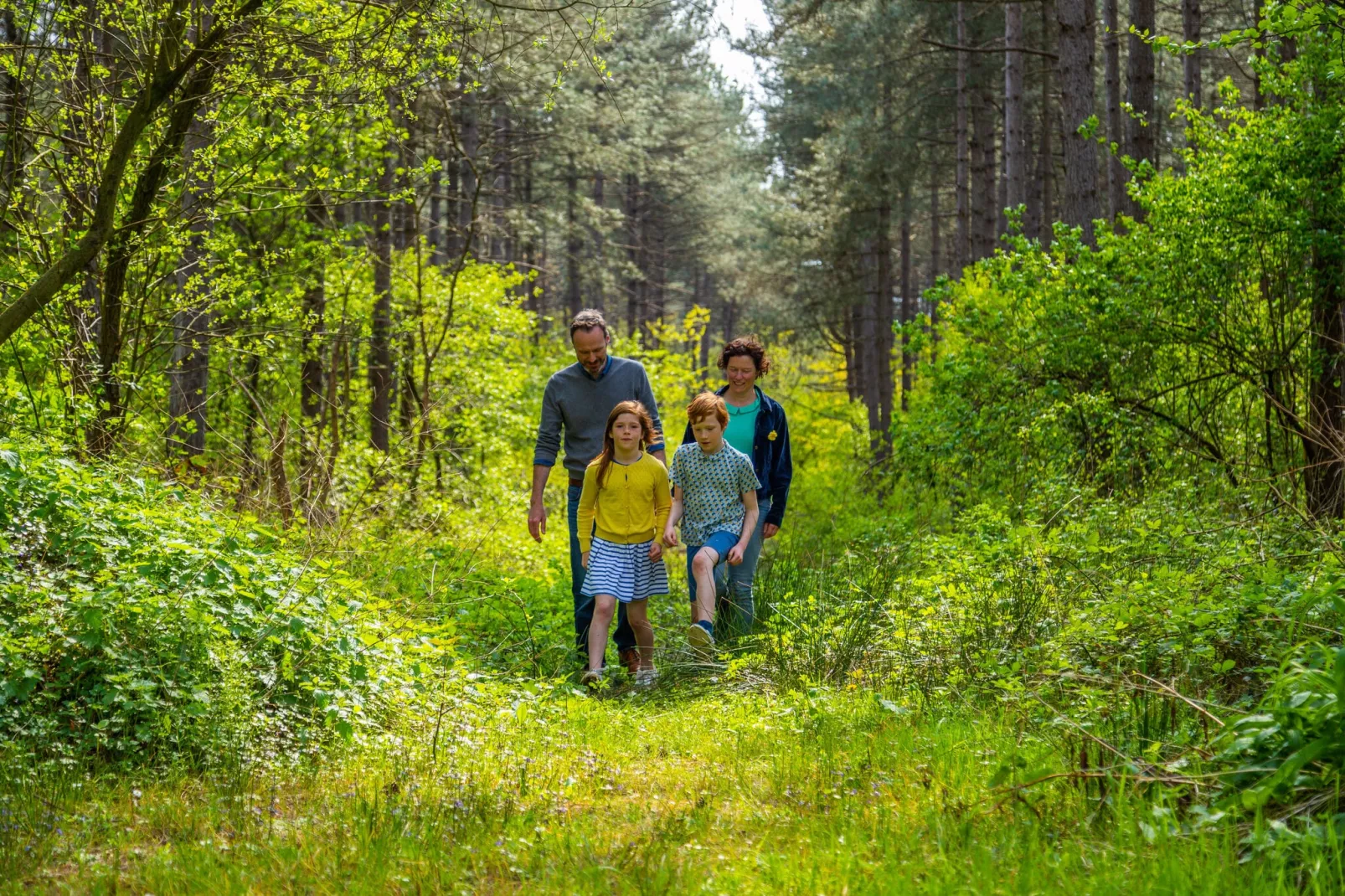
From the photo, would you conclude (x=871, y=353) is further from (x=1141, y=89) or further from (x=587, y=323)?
(x=587, y=323)

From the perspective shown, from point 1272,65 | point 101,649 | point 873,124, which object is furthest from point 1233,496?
point 873,124

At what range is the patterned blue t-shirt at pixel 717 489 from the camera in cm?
716

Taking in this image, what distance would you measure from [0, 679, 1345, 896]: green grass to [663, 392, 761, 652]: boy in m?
2.23

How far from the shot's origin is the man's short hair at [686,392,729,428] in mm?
7055

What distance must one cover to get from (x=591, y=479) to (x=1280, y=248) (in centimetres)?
599

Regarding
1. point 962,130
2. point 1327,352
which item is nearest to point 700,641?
point 1327,352

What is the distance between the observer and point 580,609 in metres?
7.34

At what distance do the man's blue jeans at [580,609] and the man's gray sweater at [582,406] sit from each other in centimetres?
26

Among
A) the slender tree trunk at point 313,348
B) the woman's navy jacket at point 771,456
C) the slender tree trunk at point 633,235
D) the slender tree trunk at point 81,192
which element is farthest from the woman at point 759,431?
the slender tree trunk at point 633,235

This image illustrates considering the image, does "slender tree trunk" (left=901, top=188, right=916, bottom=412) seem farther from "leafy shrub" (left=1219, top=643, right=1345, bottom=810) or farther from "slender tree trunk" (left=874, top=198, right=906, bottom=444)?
"leafy shrub" (left=1219, top=643, right=1345, bottom=810)

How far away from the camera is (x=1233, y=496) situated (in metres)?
7.86

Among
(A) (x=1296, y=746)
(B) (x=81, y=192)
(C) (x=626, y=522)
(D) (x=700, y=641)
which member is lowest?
(D) (x=700, y=641)

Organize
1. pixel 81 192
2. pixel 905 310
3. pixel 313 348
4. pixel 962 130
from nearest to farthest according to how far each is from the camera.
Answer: pixel 81 192 → pixel 313 348 → pixel 962 130 → pixel 905 310

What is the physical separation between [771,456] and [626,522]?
1.35 meters
